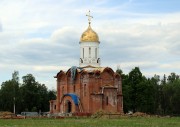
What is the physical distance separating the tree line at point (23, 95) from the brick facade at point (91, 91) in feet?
48.6

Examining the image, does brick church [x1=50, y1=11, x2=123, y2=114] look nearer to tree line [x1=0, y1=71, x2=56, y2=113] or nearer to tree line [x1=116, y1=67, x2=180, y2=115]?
tree line [x1=116, y1=67, x2=180, y2=115]

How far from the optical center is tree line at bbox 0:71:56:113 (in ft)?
249

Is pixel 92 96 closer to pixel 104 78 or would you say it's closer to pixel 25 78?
pixel 104 78

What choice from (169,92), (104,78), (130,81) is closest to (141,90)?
(130,81)

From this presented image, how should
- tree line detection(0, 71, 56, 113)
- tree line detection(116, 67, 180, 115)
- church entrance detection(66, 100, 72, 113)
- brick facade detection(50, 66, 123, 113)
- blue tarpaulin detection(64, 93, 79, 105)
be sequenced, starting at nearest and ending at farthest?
1. brick facade detection(50, 66, 123, 113)
2. blue tarpaulin detection(64, 93, 79, 105)
3. church entrance detection(66, 100, 72, 113)
4. tree line detection(116, 67, 180, 115)
5. tree line detection(0, 71, 56, 113)

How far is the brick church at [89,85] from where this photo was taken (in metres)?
59.2

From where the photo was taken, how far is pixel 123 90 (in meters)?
67.4

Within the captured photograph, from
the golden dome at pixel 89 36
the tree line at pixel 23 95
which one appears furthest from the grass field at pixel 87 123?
the tree line at pixel 23 95

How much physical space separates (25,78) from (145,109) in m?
24.7

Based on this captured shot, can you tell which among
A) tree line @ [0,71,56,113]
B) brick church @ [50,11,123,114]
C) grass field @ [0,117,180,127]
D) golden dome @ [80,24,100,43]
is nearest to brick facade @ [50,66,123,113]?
brick church @ [50,11,123,114]

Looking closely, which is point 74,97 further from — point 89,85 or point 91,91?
point 89,85

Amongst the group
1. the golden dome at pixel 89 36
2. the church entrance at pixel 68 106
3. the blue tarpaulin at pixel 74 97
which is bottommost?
the church entrance at pixel 68 106

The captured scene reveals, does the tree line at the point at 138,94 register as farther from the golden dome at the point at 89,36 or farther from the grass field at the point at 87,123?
the grass field at the point at 87,123

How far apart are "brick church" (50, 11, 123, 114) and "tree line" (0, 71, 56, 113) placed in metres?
12.8
